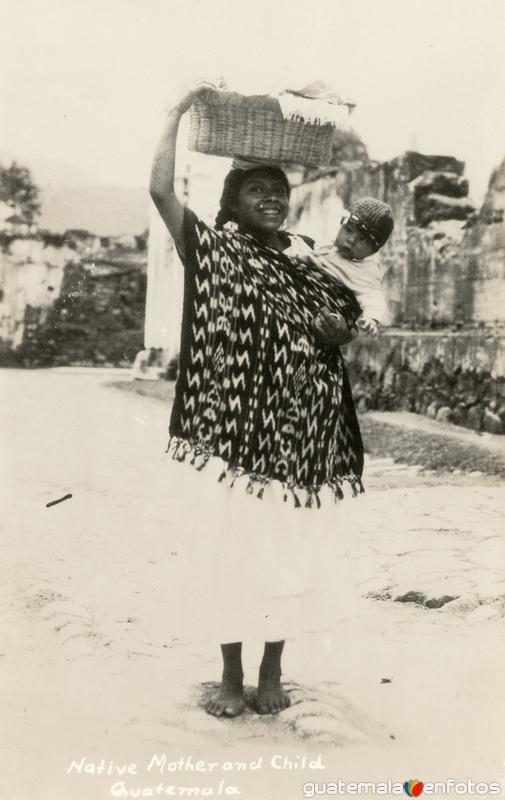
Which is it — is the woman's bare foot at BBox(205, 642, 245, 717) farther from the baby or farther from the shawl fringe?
the baby

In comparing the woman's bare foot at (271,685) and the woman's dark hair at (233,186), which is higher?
the woman's dark hair at (233,186)

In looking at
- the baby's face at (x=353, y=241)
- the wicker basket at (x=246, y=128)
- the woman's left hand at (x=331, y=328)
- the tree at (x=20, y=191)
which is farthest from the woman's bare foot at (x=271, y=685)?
the tree at (x=20, y=191)

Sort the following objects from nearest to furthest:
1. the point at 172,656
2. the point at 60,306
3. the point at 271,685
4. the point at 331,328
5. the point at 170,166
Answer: the point at 170,166, the point at 331,328, the point at 271,685, the point at 172,656, the point at 60,306

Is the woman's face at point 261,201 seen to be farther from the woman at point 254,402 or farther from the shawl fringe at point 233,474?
the shawl fringe at point 233,474

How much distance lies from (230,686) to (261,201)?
1506mm

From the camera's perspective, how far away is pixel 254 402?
254 centimetres

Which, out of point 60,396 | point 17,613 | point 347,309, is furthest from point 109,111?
point 17,613

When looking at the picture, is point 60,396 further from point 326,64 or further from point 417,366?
point 417,366

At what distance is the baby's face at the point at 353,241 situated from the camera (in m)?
2.52

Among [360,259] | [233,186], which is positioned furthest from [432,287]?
[233,186]

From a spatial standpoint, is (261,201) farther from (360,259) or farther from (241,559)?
(241,559)

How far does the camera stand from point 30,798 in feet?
8.68

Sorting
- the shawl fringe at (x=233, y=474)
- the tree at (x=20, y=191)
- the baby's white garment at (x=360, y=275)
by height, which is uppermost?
the tree at (x=20, y=191)

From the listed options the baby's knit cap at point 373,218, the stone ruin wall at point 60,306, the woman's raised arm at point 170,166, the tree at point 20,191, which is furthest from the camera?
the stone ruin wall at point 60,306
